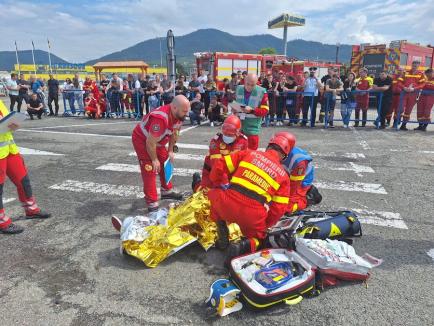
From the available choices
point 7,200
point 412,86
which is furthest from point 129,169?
point 412,86

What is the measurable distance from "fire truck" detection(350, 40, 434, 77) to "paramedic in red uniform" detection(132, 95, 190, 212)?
17.8 meters

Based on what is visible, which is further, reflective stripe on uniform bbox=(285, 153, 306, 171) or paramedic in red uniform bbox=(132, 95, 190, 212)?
paramedic in red uniform bbox=(132, 95, 190, 212)

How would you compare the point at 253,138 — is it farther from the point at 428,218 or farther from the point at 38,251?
the point at 38,251

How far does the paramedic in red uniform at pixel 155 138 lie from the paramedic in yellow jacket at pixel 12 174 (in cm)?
148

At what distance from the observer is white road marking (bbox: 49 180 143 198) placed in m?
5.51

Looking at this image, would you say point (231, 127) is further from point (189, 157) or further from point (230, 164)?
point (189, 157)

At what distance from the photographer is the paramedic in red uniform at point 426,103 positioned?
10.6 m

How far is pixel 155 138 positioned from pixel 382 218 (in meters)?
3.34

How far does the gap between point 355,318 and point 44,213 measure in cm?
412

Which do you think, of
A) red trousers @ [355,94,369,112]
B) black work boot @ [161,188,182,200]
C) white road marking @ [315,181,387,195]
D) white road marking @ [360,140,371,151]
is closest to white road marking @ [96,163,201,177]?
black work boot @ [161,188,182,200]

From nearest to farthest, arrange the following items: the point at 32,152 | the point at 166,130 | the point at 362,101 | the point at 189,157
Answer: the point at 166,130 → the point at 189,157 → the point at 32,152 → the point at 362,101

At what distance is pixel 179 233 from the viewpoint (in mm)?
3504

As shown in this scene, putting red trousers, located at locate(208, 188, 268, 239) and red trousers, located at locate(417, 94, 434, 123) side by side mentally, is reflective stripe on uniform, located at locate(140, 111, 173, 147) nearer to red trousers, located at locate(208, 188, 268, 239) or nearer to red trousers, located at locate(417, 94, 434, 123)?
red trousers, located at locate(208, 188, 268, 239)

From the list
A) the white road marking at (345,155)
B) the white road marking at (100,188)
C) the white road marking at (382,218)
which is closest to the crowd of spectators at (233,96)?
the white road marking at (345,155)
